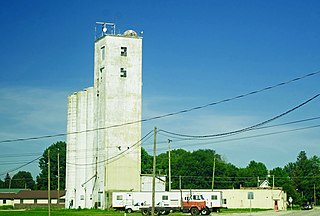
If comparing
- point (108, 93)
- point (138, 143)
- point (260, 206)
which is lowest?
point (260, 206)

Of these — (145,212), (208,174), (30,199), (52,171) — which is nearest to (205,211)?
(145,212)

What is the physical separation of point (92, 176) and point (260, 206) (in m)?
32.8

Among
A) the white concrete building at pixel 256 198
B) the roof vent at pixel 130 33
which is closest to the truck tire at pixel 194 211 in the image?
the roof vent at pixel 130 33

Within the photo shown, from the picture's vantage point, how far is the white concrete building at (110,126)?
88375mm

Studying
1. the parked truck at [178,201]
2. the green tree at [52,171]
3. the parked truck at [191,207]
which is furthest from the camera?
the green tree at [52,171]

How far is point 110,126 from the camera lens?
291ft

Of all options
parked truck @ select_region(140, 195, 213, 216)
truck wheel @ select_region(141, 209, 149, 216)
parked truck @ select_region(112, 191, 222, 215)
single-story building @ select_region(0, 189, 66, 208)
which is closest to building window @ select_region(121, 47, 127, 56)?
parked truck @ select_region(112, 191, 222, 215)

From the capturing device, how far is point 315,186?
151 m

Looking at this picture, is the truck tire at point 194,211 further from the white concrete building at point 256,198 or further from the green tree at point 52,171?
the green tree at point 52,171

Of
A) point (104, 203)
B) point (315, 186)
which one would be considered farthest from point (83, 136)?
point (315, 186)

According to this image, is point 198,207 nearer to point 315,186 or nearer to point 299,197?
point 299,197

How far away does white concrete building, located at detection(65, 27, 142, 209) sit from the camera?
290 ft

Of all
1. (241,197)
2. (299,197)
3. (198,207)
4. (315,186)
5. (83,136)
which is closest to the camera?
(198,207)

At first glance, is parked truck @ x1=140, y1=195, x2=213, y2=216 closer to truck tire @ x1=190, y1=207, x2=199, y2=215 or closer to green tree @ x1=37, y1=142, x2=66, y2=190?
truck tire @ x1=190, y1=207, x2=199, y2=215
